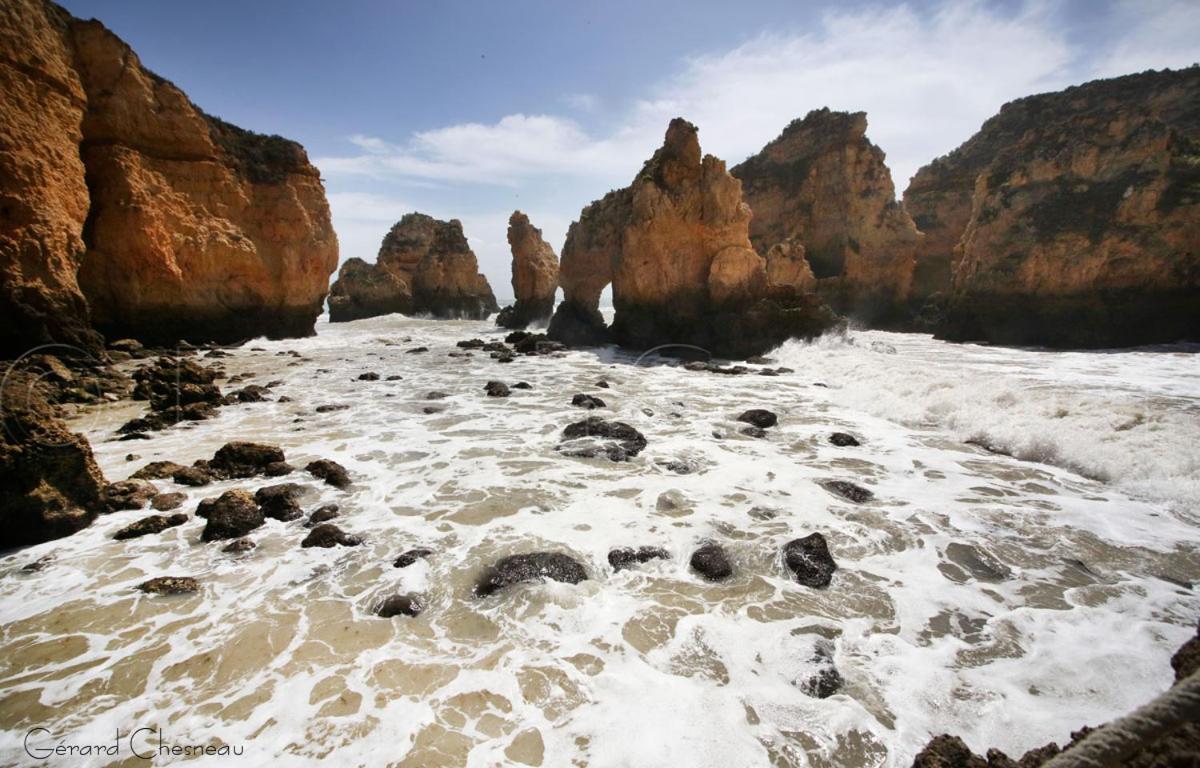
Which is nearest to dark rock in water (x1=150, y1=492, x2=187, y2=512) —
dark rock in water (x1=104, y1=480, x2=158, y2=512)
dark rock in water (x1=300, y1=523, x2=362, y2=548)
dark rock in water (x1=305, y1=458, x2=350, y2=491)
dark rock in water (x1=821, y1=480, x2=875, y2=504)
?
dark rock in water (x1=104, y1=480, x2=158, y2=512)

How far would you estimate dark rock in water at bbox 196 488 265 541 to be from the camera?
17.9 feet

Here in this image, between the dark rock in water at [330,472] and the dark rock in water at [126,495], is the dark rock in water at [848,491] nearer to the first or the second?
the dark rock in water at [330,472]

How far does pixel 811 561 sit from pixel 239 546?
5.91 meters

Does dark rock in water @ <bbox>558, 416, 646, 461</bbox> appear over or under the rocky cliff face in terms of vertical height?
under

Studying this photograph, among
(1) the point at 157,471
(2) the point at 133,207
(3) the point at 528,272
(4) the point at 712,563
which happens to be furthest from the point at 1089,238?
(2) the point at 133,207

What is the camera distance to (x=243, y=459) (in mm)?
7281

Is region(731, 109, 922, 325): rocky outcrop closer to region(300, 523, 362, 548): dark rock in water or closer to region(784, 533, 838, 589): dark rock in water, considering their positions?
region(784, 533, 838, 589): dark rock in water

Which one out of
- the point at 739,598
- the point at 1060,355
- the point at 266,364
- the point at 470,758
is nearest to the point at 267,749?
the point at 470,758

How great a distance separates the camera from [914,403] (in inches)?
436

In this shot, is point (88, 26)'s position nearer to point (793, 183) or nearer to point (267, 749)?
point (267, 749)

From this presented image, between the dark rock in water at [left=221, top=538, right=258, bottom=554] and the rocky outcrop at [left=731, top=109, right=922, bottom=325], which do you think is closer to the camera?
the dark rock in water at [left=221, top=538, right=258, bottom=554]

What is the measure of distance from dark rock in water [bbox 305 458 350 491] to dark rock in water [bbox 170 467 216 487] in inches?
47.9

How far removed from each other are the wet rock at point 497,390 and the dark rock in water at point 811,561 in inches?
368

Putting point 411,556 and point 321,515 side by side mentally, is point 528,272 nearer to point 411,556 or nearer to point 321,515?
point 321,515
